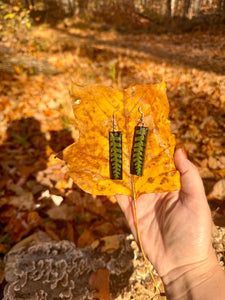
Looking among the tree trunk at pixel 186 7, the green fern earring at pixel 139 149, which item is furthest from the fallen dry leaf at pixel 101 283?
the tree trunk at pixel 186 7

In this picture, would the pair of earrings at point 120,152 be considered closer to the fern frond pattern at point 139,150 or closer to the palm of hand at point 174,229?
the fern frond pattern at point 139,150

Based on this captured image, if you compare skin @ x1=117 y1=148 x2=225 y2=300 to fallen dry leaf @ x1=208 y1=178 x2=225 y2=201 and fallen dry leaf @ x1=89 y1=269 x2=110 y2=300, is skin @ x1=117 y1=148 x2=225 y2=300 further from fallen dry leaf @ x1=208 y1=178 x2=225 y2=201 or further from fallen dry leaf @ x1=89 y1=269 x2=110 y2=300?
fallen dry leaf @ x1=208 y1=178 x2=225 y2=201

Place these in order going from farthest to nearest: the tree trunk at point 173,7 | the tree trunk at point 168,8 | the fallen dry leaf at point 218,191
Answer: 1. the tree trunk at point 168,8
2. the tree trunk at point 173,7
3. the fallen dry leaf at point 218,191

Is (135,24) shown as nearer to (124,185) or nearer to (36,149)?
(36,149)

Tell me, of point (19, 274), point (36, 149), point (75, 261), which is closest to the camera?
point (19, 274)

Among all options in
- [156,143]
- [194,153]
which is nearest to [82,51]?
[194,153]

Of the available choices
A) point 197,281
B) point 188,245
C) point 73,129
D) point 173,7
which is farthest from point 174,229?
point 173,7
